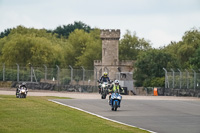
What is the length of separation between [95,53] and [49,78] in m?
64.9

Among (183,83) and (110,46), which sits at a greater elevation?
(110,46)

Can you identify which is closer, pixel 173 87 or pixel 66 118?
pixel 66 118

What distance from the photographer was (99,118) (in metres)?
24.2

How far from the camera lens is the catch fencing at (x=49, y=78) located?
63.9 m

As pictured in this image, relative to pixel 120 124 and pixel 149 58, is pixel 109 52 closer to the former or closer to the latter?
pixel 149 58

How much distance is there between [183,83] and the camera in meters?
54.2

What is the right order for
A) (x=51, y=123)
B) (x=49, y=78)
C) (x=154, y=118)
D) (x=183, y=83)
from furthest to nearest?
(x=49, y=78) → (x=183, y=83) → (x=154, y=118) → (x=51, y=123)

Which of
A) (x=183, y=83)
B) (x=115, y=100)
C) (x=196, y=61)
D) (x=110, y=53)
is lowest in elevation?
(x=115, y=100)

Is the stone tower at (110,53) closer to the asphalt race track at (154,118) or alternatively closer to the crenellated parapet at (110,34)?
the crenellated parapet at (110,34)

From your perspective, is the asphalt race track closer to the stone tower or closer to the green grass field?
the green grass field

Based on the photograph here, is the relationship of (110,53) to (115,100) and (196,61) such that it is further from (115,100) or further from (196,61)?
(115,100)

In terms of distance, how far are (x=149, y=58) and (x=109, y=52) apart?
22.7m

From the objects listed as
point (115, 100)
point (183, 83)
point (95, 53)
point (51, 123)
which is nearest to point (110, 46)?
point (95, 53)

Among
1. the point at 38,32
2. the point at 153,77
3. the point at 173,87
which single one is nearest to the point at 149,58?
the point at 153,77
